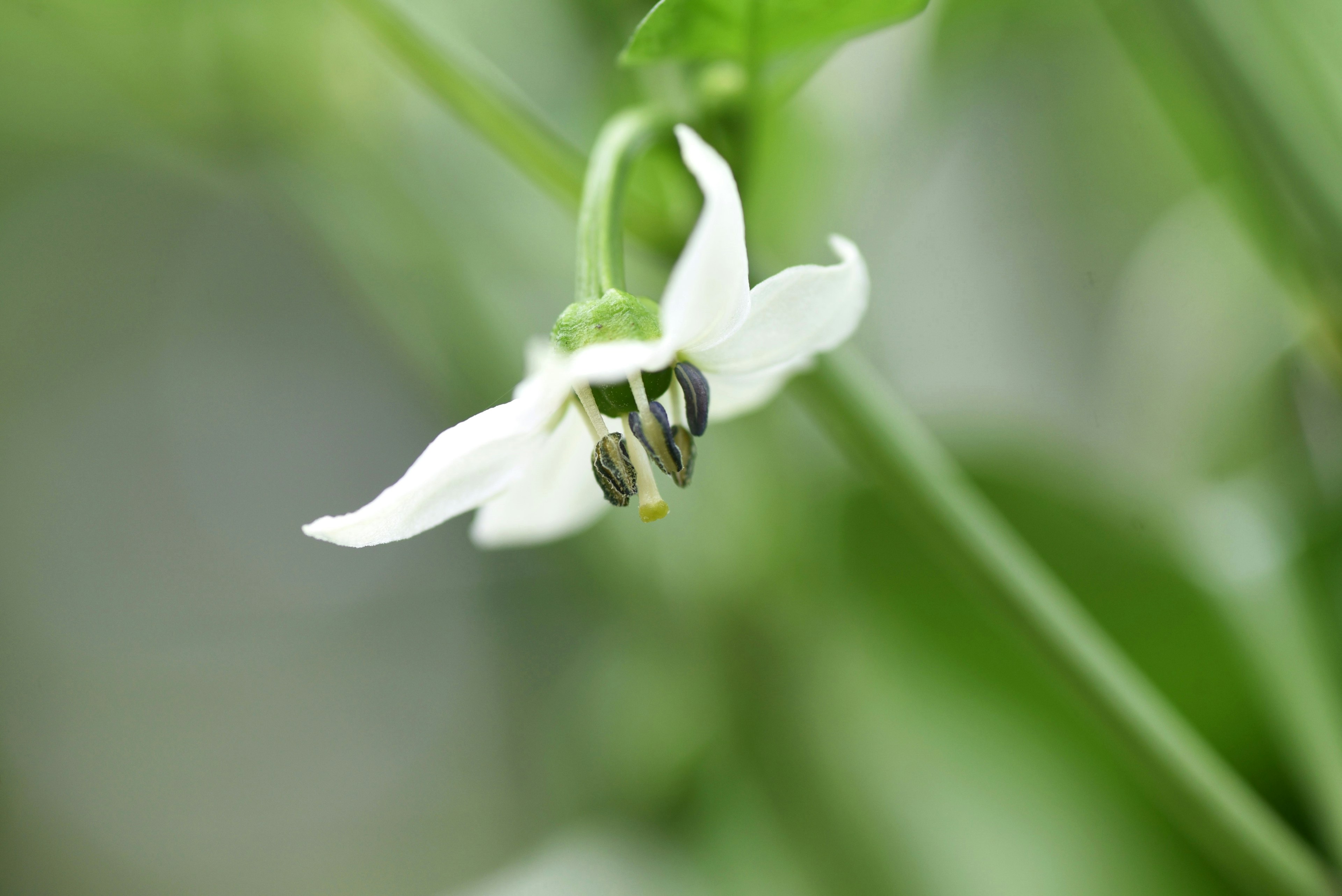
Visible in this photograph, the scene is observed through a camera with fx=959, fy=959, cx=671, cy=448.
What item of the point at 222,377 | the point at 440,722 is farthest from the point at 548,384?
the point at 222,377

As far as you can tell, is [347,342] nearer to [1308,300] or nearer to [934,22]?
[934,22]

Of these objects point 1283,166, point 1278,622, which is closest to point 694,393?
point 1283,166

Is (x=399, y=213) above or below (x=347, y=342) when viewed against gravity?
below

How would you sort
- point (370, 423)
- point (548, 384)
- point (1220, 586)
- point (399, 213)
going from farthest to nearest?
point (370, 423) → point (399, 213) → point (1220, 586) → point (548, 384)

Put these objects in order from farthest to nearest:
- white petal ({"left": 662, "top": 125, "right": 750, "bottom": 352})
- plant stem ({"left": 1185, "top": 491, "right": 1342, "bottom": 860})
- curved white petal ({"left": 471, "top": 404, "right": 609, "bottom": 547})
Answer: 1. plant stem ({"left": 1185, "top": 491, "right": 1342, "bottom": 860})
2. curved white petal ({"left": 471, "top": 404, "right": 609, "bottom": 547})
3. white petal ({"left": 662, "top": 125, "right": 750, "bottom": 352})

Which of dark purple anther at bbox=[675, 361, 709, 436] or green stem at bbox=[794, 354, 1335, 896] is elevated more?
dark purple anther at bbox=[675, 361, 709, 436]

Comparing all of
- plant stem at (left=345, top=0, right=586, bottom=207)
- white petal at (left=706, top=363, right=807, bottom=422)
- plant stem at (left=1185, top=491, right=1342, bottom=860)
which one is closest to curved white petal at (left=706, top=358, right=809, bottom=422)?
white petal at (left=706, top=363, right=807, bottom=422)

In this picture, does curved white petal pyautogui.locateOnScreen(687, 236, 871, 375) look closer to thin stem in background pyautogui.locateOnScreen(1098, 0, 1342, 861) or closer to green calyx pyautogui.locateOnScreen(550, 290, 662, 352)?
green calyx pyautogui.locateOnScreen(550, 290, 662, 352)
